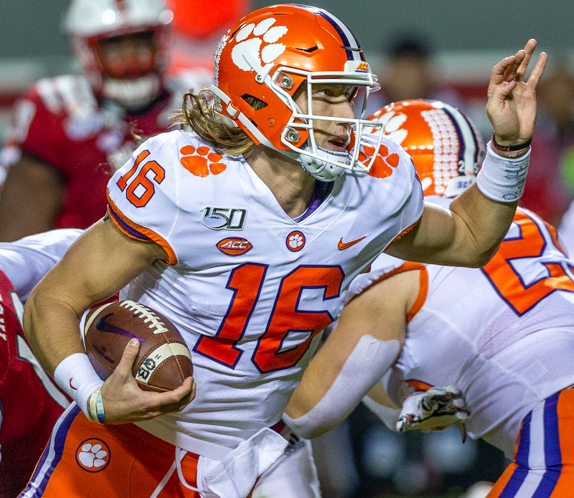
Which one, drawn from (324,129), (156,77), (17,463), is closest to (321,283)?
(324,129)

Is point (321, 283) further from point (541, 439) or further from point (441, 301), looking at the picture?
point (541, 439)

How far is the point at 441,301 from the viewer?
2.53m

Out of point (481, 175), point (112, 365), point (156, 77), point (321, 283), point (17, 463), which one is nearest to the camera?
point (112, 365)

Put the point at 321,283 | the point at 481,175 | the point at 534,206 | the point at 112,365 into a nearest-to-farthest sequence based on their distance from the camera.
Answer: the point at 112,365, the point at 321,283, the point at 481,175, the point at 534,206

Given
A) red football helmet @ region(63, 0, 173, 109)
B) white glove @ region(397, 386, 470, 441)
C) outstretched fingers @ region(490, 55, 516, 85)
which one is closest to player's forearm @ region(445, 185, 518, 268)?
outstretched fingers @ region(490, 55, 516, 85)

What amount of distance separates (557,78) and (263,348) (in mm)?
5521

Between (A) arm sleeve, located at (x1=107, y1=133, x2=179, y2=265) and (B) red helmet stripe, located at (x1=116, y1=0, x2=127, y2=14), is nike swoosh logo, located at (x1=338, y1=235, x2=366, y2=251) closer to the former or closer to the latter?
A: (A) arm sleeve, located at (x1=107, y1=133, x2=179, y2=265)

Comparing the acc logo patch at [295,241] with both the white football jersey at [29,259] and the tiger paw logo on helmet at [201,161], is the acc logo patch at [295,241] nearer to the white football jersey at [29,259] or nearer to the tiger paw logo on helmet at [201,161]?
the tiger paw logo on helmet at [201,161]

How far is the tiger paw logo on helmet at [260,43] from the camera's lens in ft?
6.75

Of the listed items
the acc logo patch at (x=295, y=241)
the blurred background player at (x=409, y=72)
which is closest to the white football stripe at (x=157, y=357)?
the acc logo patch at (x=295, y=241)

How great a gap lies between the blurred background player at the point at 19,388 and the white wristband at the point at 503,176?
52.9 inches

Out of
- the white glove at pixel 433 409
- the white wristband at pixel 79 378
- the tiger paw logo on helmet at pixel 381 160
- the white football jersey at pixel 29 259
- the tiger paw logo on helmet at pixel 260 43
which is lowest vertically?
the white glove at pixel 433 409

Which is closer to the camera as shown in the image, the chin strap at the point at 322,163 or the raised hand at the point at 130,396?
the raised hand at the point at 130,396

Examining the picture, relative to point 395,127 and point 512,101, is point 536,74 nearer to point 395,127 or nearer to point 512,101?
point 512,101
